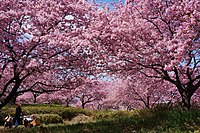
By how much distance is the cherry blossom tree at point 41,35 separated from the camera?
1146 cm

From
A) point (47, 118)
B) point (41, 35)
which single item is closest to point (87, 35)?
point (41, 35)

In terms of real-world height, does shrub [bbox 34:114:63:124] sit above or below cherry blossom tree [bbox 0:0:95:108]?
below

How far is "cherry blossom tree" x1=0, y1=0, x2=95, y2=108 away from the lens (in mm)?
11459

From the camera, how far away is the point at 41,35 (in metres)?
12.1

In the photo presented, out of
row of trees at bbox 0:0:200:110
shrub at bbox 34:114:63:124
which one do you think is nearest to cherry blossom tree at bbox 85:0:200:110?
row of trees at bbox 0:0:200:110

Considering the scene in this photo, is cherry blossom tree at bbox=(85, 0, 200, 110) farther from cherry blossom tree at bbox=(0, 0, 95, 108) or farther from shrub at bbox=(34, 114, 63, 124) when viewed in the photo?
shrub at bbox=(34, 114, 63, 124)

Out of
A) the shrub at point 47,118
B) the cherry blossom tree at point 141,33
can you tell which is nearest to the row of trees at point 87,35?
the cherry blossom tree at point 141,33

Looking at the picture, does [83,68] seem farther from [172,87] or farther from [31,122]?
[172,87]

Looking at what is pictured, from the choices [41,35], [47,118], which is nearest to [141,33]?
[41,35]

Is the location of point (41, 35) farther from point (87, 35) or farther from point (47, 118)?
point (47, 118)

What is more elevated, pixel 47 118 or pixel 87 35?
pixel 87 35

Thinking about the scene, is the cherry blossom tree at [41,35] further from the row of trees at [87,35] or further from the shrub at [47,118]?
the shrub at [47,118]

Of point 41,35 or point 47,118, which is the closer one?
point 41,35

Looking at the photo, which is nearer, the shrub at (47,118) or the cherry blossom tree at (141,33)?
the cherry blossom tree at (141,33)
